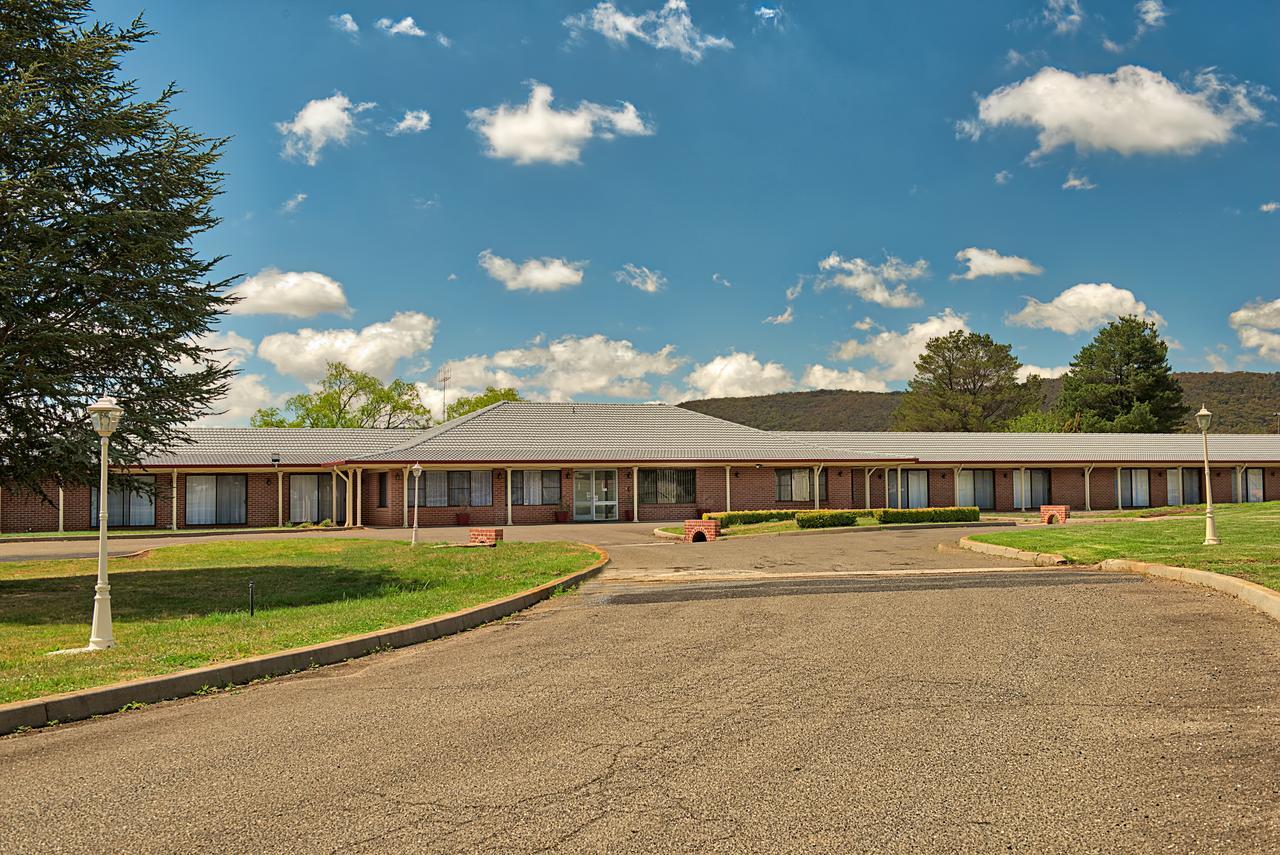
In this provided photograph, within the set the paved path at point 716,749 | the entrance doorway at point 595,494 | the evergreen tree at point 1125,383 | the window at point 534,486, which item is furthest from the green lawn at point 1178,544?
the evergreen tree at point 1125,383

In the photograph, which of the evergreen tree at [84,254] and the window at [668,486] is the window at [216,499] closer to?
the window at [668,486]

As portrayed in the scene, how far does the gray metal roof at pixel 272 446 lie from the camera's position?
126ft

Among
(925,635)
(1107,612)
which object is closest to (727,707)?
(925,635)

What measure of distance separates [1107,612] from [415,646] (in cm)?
783

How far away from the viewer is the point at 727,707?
6.95m

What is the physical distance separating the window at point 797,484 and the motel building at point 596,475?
0.06 metres

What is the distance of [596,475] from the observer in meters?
39.9

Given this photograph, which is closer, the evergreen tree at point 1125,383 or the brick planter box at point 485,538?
the brick planter box at point 485,538

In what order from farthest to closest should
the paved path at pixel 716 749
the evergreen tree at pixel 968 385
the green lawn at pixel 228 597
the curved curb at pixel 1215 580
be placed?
the evergreen tree at pixel 968 385
the curved curb at pixel 1215 580
the green lawn at pixel 228 597
the paved path at pixel 716 749

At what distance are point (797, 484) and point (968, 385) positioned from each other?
5307 cm

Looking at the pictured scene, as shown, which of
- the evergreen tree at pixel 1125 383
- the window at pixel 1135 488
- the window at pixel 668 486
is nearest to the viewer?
the window at pixel 668 486

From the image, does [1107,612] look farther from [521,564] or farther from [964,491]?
[964,491]

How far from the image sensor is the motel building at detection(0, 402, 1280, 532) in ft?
124

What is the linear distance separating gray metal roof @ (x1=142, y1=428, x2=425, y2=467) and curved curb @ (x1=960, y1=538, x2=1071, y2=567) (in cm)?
2638
